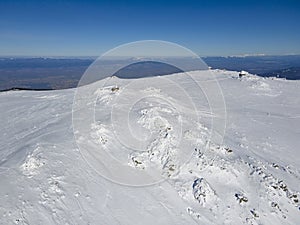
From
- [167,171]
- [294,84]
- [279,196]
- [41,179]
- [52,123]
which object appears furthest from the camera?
[294,84]

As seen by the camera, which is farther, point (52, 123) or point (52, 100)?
point (52, 100)

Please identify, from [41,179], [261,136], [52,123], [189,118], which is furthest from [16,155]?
[261,136]

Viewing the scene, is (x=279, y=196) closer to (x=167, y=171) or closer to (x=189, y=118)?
(x=167, y=171)

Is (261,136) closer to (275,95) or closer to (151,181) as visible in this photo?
(151,181)

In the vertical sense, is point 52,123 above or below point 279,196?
above

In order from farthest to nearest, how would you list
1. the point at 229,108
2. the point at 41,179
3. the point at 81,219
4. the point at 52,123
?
the point at 229,108 → the point at 52,123 → the point at 41,179 → the point at 81,219

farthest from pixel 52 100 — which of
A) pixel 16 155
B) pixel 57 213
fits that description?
pixel 57 213
